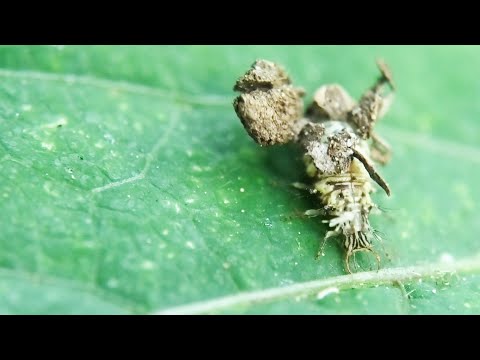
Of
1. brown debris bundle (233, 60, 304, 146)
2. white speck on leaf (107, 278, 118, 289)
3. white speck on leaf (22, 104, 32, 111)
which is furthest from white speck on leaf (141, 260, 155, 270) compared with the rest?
white speck on leaf (22, 104, 32, 111)

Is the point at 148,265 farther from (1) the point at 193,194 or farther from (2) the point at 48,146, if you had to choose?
(2) the point at 48,146

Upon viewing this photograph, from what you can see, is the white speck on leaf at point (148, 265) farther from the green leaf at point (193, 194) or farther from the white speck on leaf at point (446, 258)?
the white speck on leaf at point (446, 258)

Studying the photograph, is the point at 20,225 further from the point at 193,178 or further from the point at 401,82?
the point at 401,82

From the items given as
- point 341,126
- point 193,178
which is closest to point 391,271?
point 341,126

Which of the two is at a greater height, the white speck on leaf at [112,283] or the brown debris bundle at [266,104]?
Answer: the brown debris bundle at [266,104]

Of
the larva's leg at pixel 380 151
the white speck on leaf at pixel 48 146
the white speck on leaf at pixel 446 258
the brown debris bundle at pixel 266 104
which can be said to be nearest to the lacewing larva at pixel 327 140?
the brown debris bundle at pixel 266 104

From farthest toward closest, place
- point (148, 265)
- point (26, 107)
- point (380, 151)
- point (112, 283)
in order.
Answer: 1. point (380, 151)
2. point (26, 107)
3. point (148, 265)
4. point (112, 283)

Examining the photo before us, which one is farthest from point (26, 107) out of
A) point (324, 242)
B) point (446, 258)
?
point (446, 258)
